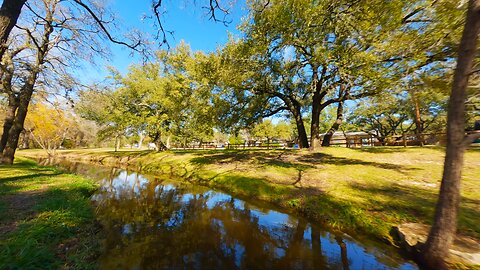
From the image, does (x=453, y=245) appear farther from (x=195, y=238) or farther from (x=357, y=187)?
(x=195, y=238)

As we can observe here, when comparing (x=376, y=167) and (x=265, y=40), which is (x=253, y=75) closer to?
(x=265, y=40)

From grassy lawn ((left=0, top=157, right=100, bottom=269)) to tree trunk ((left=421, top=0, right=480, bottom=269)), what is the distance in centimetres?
636

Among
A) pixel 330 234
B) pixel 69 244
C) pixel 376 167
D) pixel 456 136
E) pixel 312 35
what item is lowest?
pixel 330 234

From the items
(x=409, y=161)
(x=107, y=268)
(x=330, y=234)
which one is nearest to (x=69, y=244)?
(x=107, y=268)

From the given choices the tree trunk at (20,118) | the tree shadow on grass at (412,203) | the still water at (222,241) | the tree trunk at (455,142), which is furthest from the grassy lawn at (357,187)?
the tree trunk at (20,118)

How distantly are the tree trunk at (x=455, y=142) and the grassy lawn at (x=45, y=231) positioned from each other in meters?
6.36

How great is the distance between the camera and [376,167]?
11938 mm

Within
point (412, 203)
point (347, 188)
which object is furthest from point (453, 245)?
point (347, 188)

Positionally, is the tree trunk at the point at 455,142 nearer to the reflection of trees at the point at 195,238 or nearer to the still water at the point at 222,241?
the still water at the point at 222,241

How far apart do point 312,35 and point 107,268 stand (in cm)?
1120

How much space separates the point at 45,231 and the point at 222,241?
148 inches

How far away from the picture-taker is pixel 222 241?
17.5 ft

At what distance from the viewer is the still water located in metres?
4.36

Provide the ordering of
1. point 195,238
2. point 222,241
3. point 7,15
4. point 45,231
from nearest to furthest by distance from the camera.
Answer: point 45,231, point 7,15, point 222,241, point 195,238
